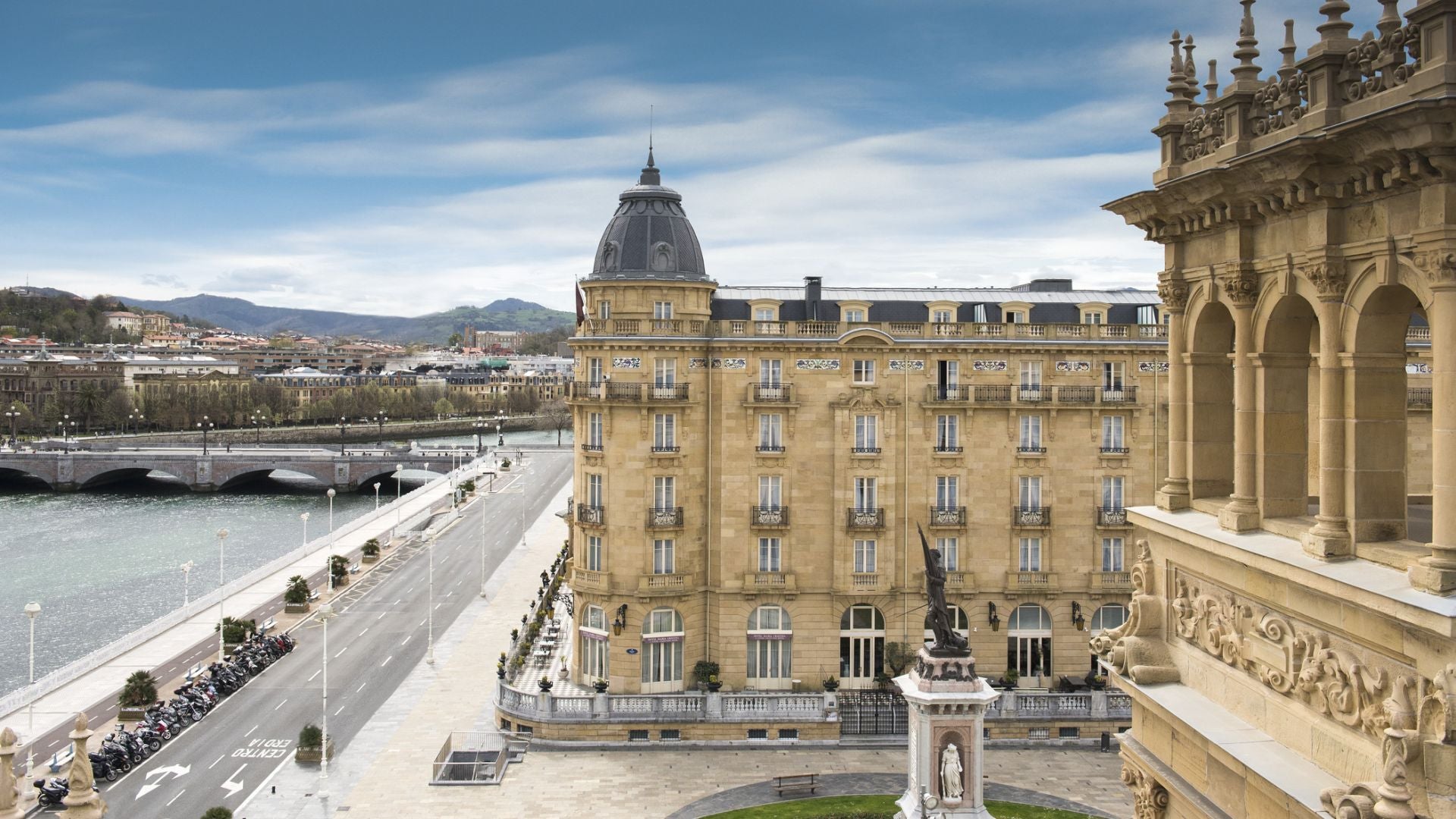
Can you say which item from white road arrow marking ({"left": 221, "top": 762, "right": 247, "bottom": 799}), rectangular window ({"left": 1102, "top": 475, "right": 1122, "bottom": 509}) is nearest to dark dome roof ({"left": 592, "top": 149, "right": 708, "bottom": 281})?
rectangular window ({"left": 1102, "top": 475, "right": 1122, "bottom": 509})

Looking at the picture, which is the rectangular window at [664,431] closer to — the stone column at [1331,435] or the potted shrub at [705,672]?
the potted shrub at [705,672]

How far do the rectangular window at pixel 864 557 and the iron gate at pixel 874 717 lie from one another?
18.6 feet

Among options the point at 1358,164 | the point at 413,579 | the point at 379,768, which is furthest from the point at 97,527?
the point at 1358,164

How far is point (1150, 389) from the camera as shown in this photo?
171ft

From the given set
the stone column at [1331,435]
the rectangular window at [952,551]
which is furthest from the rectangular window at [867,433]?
the stone column at [1331,435]

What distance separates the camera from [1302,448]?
13258mm

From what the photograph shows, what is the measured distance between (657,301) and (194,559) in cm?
6793

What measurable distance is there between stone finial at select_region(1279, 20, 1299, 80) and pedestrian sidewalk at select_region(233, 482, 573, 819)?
35.2 meters

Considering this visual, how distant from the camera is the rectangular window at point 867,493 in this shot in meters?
51.5

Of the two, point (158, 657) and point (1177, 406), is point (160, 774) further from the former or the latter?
point (1177, 406)

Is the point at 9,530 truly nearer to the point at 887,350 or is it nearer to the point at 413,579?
the point at 413,579

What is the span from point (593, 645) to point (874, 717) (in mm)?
12509

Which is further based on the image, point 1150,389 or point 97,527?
point 97,527

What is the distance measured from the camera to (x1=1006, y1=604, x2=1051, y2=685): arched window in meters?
52.0
